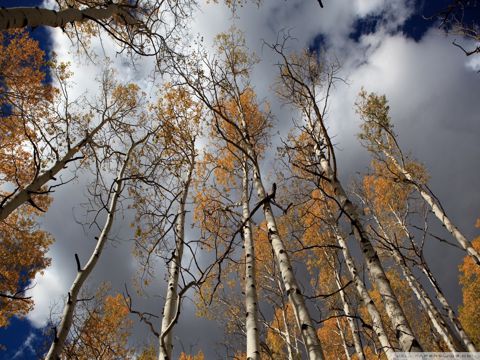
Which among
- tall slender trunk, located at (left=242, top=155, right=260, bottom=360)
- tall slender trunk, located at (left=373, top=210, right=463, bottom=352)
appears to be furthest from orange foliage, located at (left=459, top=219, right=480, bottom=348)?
tall slender trunk, located at (left=242, top=155, right=260, bottom=360)

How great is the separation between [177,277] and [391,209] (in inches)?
450

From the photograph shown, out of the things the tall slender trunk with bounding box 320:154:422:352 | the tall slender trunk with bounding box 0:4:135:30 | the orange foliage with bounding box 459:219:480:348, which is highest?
the orange foliage with bounding box 459:219:480:348

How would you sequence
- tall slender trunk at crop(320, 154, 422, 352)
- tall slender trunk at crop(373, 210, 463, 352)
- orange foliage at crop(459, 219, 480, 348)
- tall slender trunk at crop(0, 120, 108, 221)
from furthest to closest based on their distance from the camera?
orange foliage at crop(459, 219, 480, 348) < tall slender trunk at crop(0, 120, 108, 221) < tall slender trunk at crop(373, 210, 463, 352) < tall slender trunk at crop(320, 154, 422, 352)

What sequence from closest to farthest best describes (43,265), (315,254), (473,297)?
(315,254), (43,265), (473,297)

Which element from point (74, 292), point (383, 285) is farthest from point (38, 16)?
point (383, 285)

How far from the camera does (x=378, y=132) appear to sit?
524 inches

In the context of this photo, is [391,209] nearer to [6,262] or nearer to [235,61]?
[235,61]

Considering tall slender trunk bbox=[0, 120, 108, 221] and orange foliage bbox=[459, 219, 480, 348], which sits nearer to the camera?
tall slender trunk bbox=[0, 120, 108, 221]

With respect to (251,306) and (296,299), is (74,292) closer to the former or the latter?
(251,306)

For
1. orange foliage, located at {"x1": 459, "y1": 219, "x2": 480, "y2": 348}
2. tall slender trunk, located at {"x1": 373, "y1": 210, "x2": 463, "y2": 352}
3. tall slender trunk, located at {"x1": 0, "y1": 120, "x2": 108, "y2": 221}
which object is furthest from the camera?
orange foliage, located at {"x1": 459, "y1": 219, "x2": 480, "y2": 348}

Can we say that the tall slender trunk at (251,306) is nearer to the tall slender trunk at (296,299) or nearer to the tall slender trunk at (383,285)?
the tall slender trunk at (296,299)

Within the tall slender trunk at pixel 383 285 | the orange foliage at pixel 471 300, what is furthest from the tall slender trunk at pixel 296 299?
the orange foliage at pixel 471 300

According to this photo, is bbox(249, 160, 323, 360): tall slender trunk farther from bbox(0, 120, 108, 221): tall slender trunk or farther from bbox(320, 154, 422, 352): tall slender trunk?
bbox(0, 120, 108, 221): tall slender trunk

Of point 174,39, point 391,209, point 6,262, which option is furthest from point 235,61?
point 6,262
